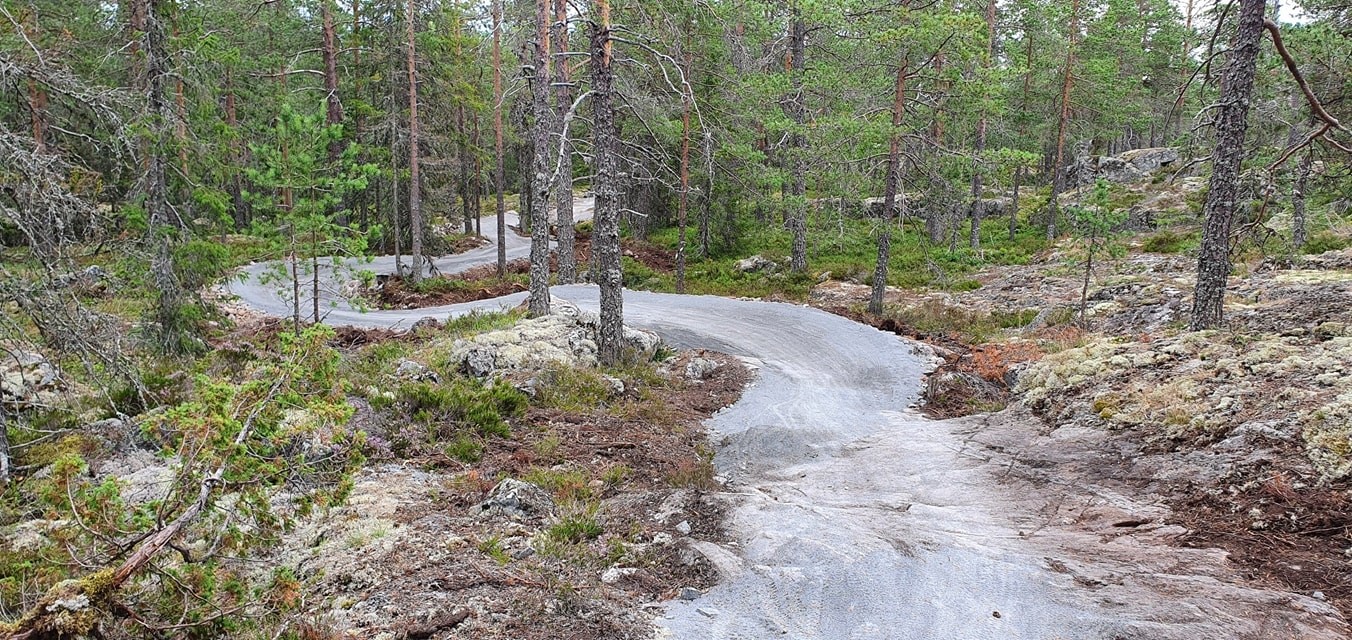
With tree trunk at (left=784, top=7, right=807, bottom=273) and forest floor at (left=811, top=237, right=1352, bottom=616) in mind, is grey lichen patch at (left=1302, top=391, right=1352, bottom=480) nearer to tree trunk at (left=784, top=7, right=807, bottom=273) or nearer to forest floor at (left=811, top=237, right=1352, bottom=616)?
forest floor at (left=811, top=237, right=1352, bottom=616)

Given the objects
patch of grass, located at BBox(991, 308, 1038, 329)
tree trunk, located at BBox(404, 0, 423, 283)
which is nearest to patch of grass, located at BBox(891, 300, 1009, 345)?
patch of grass, located at BBox(991, 308, 1038, 329)

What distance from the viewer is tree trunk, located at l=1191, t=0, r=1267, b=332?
350 inches

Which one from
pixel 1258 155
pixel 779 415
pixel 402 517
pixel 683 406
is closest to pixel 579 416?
pixel 683 406

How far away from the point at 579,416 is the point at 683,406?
6.20ft

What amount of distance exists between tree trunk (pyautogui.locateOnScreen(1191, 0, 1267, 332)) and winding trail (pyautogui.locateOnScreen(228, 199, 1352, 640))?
3755 millimetres

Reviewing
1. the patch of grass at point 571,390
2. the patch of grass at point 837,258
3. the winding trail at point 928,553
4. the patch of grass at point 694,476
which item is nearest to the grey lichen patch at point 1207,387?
the winding trail at point 928,553

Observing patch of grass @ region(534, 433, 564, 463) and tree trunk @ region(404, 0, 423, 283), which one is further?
tree trunk @ region(404, 0, 423, 283)

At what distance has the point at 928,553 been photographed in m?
5.57

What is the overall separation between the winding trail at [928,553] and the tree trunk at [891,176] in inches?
295

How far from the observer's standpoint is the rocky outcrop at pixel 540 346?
10.8 meters

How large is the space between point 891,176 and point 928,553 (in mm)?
13285

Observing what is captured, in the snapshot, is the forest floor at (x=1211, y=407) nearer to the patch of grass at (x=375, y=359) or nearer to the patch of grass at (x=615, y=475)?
the patch of grass at (x=615, y=475)

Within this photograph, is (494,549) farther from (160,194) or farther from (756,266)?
(756,266)

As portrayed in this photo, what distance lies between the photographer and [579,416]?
31.7ft
